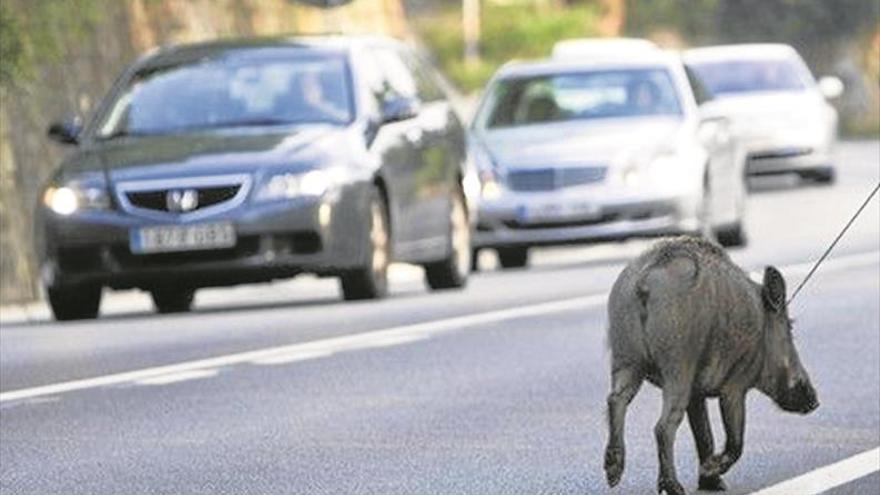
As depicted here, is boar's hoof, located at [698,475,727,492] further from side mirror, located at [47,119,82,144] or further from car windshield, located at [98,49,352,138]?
side mirror, located at [47,119,82,144]

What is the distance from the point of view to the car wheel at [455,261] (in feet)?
80.5

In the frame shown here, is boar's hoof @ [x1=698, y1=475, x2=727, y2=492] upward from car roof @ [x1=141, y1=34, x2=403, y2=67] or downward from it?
upward

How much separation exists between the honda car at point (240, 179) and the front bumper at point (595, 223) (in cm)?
455

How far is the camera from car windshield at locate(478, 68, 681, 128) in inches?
1179

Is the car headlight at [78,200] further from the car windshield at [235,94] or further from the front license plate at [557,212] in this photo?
the front license plate at [557,212]

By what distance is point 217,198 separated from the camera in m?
21.7

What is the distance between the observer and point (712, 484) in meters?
11.4

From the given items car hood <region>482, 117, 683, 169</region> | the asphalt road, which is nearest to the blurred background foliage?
car hood <region>482, 117, 683, 169</region>

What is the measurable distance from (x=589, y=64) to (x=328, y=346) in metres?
12.3

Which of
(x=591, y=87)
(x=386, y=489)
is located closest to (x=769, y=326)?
(x=386, y=489)

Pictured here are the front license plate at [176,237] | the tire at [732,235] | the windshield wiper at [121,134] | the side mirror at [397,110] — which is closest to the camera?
the front license plate at [176,237]

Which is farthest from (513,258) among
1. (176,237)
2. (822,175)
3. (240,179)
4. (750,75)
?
(750,75)

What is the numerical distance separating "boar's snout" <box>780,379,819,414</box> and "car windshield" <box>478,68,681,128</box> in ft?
60.8

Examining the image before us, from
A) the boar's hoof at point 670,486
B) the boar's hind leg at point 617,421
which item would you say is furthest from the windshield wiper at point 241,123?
the boar's hoof at point 670,486
